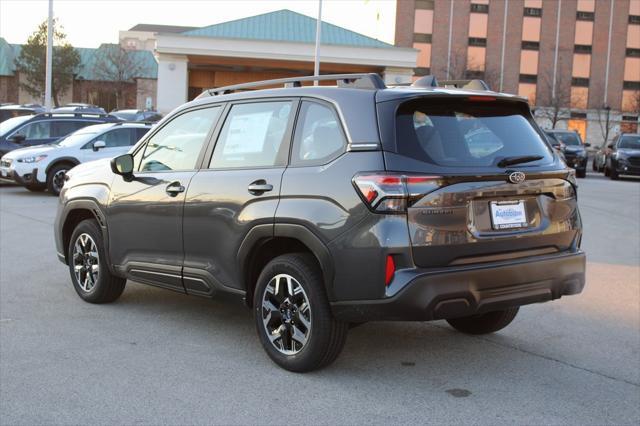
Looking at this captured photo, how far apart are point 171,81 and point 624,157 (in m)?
22.9

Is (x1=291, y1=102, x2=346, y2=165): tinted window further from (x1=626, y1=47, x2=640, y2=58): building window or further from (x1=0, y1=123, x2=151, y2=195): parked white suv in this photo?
(x1=626, y1=47, x2=640, y2=58): building window

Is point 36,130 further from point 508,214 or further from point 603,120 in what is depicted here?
point 603,120

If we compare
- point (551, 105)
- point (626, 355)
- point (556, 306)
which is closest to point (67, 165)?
→ point (556, 306)

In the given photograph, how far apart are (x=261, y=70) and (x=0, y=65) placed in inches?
1778

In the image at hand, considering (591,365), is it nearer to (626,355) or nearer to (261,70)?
(626,355)

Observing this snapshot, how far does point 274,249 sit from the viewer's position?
5031mm

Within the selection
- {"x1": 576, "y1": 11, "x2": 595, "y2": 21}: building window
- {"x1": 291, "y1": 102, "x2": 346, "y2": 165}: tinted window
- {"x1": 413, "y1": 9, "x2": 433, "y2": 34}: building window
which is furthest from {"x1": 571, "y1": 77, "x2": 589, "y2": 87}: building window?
{"x1": 291, "y1": 102, "x2": 346, "y2": 165}: tinted window

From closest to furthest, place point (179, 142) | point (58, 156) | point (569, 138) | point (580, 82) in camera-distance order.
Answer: point (179, 142) < point (58, 156) < point (569, 138) < point (580, 82)

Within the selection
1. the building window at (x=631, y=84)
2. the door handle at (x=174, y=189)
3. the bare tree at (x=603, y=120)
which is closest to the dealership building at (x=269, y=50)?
the door handle at (x=174, y=189)

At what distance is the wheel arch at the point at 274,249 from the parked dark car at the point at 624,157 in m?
25.7

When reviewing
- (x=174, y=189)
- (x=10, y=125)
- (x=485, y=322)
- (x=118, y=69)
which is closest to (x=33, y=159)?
(x=10, y=125)

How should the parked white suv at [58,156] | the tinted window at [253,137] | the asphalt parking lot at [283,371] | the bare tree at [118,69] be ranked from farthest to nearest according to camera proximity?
1. the bare tree at [118,69]
2. the parked white suv at [58,156]
3. the tinted window at [253,137]
4. the asphalt parking lot at [283,371]

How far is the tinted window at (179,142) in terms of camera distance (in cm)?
564

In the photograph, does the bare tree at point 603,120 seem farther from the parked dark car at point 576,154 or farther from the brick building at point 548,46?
the parked dark car at point 576,154
